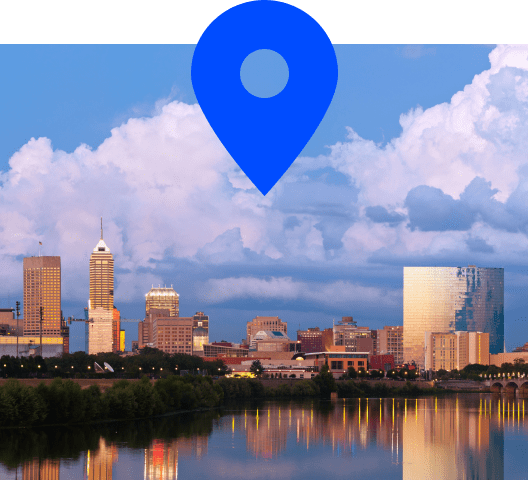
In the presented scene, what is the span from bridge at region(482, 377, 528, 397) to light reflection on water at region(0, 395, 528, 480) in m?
59.9

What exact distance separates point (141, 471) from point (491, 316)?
464 feet

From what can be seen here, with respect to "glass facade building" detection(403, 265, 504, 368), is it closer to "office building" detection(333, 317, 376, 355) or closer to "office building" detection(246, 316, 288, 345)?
"office building" detection(333, 317, 376, 355)

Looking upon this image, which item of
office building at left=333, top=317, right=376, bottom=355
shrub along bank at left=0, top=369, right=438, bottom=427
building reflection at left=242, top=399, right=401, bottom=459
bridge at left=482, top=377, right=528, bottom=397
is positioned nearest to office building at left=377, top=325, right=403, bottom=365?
office building at left=333, top=317, right=376, bottom=355

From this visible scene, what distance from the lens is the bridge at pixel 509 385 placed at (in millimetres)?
107369

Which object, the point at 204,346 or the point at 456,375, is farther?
the point at 204,346

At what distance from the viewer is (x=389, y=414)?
57219 millimetres

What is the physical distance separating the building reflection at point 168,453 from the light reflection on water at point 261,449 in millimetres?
34

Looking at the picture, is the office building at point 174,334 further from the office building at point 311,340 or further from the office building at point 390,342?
the office building at point 390,342

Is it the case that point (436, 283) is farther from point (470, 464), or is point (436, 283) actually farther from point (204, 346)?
point (470, 464)

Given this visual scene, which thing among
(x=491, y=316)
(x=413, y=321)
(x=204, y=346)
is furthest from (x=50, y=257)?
(x=491, y=316)

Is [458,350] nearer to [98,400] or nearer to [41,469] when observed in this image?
[98,400]

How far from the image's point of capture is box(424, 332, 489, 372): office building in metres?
151

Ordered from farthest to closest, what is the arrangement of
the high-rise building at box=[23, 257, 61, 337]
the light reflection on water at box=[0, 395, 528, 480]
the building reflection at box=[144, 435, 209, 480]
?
1. the high-rise building at box=[23, 257, 61, 337]
2. the light reflection on water at box=[0, 395, 528, 480]
3. the building reflection at box=[144, 435, 209, 480]

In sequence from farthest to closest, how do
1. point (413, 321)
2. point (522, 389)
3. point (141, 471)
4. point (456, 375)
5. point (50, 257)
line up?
1. point (50, 257)
2. point (413, 321)
3. point (456, 375)
4. point (522, 389)
5. point (141, 471)
